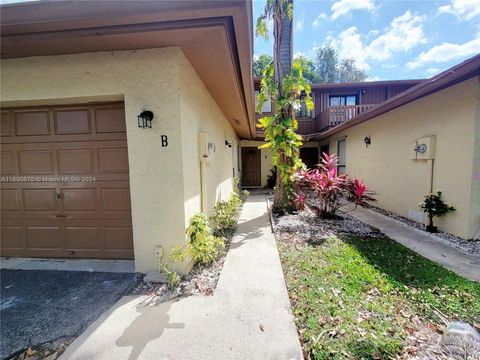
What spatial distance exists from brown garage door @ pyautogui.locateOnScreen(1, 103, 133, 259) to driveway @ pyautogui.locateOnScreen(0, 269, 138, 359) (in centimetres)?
46

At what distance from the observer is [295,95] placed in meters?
5.66

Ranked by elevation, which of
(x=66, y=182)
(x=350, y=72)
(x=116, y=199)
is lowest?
Answer: (x=116, y=199)

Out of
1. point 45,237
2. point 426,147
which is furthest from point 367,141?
point 45,237

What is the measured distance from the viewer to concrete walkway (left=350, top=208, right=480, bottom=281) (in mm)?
3018

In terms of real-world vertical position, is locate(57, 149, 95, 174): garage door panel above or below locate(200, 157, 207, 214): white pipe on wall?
above

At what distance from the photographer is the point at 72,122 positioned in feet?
10.7

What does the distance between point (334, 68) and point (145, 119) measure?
3311cm

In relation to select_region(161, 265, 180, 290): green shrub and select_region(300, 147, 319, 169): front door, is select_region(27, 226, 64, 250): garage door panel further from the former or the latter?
select_region(300, 147, 319, 169): front door

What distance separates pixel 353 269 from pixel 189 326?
7.48 ft

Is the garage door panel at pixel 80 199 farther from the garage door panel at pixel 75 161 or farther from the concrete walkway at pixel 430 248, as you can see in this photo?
the concrete walkway at pixel 430 248

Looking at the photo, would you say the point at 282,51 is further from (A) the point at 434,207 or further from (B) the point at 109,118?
(A) the point at 434,207

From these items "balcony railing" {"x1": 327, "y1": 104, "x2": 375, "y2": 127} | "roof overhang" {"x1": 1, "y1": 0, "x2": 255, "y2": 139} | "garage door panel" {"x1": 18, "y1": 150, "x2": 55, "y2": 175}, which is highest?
"balcony railing" {"x1": 327, "y1": 104, "x2": 375, "y2": 127}

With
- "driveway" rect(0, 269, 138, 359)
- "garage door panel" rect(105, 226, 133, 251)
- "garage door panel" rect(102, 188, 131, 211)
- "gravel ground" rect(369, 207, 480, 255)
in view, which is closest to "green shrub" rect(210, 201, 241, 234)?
"garage door panel" rect(105, 226, 133, 251)

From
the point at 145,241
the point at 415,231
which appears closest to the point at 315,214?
the point at 415,231
